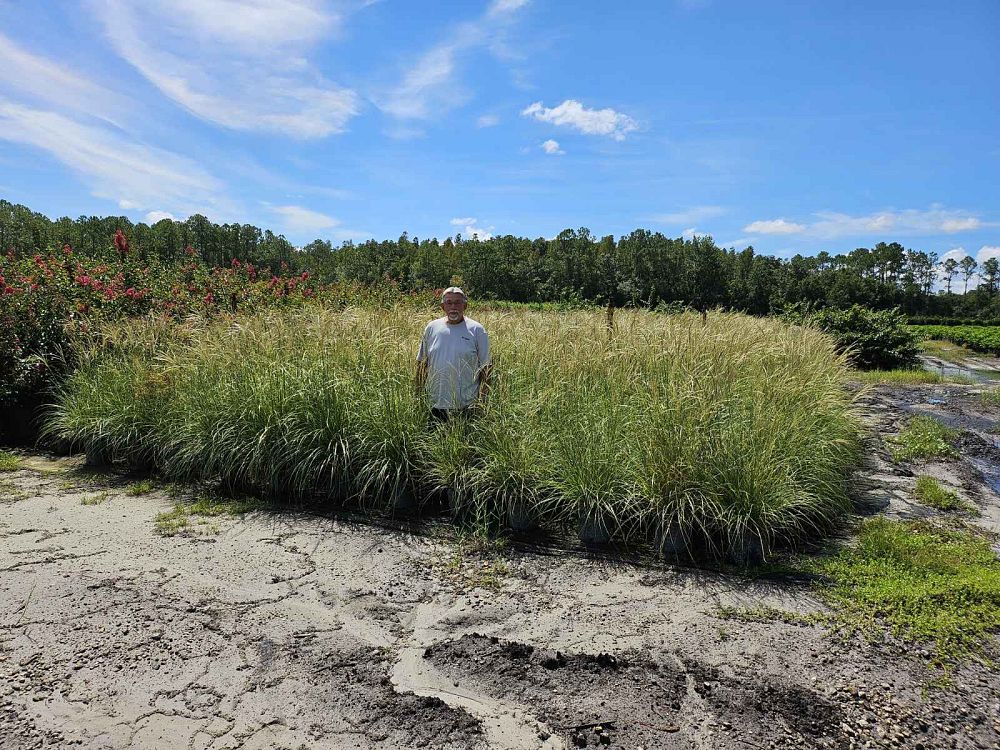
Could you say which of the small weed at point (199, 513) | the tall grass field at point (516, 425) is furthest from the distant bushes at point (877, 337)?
the small weed at point (199, 513)

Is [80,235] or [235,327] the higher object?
[80,235]

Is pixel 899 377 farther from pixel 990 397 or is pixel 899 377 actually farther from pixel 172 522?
pixel 172 522

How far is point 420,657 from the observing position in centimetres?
302

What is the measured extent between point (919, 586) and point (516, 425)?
Answer: 2.86 m

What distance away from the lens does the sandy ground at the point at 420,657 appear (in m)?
2.51

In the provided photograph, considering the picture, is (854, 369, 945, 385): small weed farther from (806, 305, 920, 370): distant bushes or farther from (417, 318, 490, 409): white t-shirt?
(417, 318, 490, 409): white t-shirt

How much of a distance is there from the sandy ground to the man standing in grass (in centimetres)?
123

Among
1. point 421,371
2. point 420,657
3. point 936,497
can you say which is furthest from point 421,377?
point 936,497

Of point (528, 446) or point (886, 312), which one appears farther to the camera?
point (886, 312)

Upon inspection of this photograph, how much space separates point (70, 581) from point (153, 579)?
49 cm

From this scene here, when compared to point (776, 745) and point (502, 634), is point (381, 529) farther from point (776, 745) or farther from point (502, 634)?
point (776, 745)

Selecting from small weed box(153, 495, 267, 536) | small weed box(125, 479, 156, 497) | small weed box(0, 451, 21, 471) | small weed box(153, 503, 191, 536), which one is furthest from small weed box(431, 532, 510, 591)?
small weed box(0, 451, 21, 471)

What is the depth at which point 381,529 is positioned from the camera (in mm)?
4711

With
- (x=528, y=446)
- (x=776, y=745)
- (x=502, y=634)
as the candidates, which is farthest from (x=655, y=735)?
(x=528, y=446)
